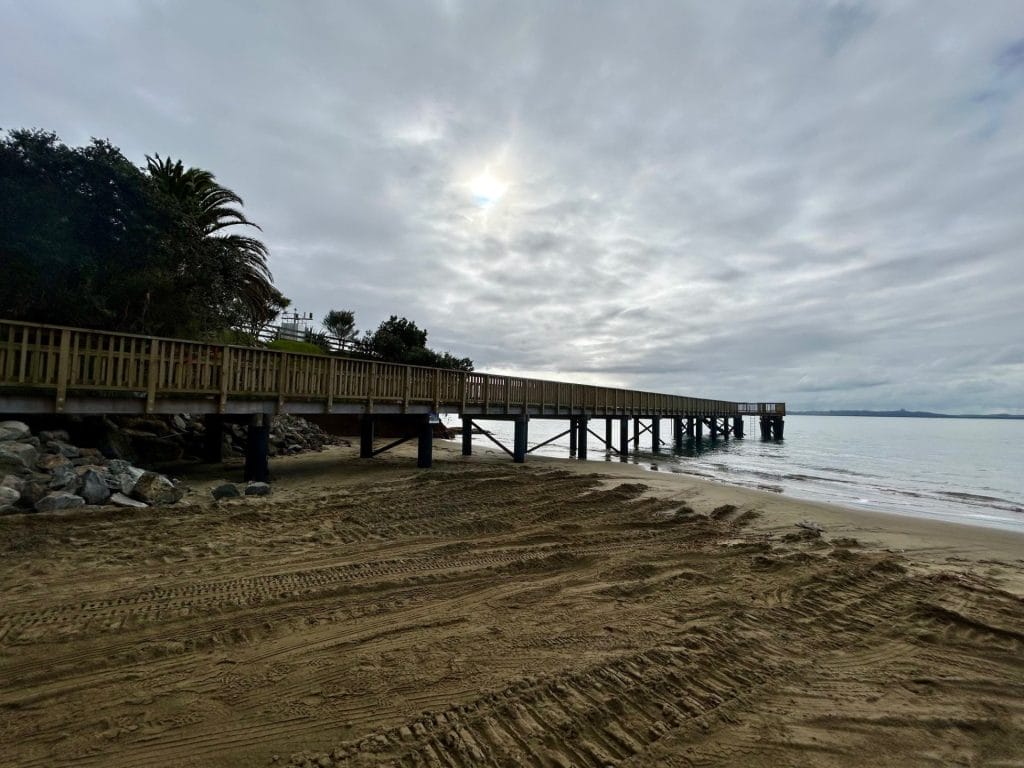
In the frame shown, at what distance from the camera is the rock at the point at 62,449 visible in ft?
27.4

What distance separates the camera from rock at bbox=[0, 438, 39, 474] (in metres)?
6.98

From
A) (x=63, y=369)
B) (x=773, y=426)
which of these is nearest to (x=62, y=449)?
(x=63, y=369)

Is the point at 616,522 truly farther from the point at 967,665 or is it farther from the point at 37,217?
the point at 37,217

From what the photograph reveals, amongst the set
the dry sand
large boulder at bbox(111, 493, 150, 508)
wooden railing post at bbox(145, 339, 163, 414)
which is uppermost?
wooden railing post at bbox(145, 339, 163, 414)

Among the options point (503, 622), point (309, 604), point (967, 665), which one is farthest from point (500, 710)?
point (967, 665)

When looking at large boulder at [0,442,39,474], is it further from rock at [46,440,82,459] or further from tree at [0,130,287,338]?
tree at [0,130,287,338]

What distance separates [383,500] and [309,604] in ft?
15.1

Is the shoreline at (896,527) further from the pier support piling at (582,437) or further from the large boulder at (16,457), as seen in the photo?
the large boulder at (16,457)

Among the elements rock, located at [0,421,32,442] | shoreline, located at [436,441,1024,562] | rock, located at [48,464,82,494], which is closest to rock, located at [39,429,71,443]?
rock, located at [0,421,32,442]

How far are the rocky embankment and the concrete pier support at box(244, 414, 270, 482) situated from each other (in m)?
1.66

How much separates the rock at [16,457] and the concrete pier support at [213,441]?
5.40 metres

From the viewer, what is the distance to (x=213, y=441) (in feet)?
43.3

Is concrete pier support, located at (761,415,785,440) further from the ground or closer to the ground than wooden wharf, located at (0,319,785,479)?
closer to the ground

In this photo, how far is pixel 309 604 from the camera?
4.20 meters
